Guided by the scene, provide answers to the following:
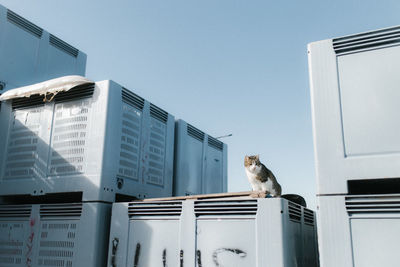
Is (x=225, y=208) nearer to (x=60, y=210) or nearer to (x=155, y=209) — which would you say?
(x=155, y=209)

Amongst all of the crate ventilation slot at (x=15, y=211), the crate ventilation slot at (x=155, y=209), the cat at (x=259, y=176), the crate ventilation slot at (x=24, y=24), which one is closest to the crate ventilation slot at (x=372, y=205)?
the cat at (x=259, y=176)

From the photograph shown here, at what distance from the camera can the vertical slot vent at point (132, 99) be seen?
2.95 meters

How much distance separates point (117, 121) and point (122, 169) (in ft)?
1.26

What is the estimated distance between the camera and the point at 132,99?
3031 mm

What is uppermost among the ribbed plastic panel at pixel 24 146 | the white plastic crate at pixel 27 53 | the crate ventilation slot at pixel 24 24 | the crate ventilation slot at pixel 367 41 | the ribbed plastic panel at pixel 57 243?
the crate ventilation slot at pixel 24 24

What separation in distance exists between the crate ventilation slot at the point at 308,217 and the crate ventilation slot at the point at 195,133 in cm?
161

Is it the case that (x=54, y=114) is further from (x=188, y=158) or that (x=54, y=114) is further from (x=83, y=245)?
(x=188, y=158)

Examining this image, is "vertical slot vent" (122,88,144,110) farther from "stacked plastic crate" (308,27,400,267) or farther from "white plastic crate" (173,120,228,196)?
"stacked plastic crate" (308,27,400,267)

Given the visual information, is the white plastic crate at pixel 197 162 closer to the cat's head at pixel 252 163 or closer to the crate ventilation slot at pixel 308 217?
the cat's head at pixel 252 163

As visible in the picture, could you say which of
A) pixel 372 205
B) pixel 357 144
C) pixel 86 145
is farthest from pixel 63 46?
pixel 372 205

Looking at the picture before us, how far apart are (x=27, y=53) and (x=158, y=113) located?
1.64 metres

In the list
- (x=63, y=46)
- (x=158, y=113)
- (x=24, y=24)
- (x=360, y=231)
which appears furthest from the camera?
(x=63, y=46)

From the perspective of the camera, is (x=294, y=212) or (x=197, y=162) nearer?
(x=294, y=212)

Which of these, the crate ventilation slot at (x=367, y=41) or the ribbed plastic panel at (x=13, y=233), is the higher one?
the crate ventilation slot at (x=367, y=41)
